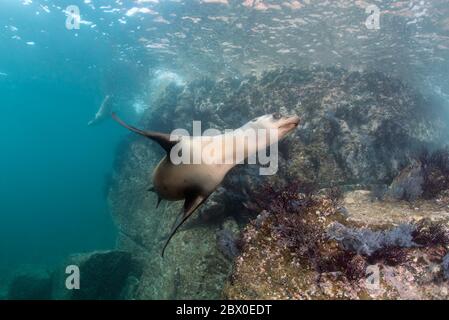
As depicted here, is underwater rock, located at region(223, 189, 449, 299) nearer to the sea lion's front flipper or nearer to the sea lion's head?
the sea lion's front flipper

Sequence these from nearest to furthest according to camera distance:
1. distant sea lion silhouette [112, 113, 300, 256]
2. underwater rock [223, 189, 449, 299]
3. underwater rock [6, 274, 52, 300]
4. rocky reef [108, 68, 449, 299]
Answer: distant sea lion silhouette [112, 113, 300, 256] → underwater rock [223, 189, 449, 299] → rocky reef [108, 68, 449, 299] → underwater rock [6, 274, 52, 300]

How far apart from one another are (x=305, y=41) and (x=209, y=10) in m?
5.20

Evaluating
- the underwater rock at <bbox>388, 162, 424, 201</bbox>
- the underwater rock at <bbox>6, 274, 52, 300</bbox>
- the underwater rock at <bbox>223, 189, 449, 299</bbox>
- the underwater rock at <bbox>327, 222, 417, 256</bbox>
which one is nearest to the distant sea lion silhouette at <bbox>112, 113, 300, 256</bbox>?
the underwater rock at <bbox>223, 189, 449, 299</bbox>

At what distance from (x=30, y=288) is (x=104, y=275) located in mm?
8606

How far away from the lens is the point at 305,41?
16.2 m

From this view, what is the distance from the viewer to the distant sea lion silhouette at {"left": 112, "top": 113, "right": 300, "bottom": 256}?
3666 millimetres

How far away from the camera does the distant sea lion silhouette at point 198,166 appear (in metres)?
3.67

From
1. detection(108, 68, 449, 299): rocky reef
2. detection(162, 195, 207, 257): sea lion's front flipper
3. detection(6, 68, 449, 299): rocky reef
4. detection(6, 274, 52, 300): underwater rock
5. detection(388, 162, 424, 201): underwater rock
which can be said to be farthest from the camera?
detection(6, 274, 52, 300): underwater rock

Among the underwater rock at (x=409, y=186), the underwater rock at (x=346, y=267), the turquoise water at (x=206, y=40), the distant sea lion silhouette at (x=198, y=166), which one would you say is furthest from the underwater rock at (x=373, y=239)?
the turquoise water at (x=206, y=40)

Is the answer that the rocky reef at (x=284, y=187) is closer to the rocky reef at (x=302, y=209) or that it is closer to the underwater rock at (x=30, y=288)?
the rocky reef at (x=302, y=209)

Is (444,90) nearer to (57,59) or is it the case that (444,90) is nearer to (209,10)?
(209,10)

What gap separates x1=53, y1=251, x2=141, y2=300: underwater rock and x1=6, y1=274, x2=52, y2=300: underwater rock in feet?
20.1

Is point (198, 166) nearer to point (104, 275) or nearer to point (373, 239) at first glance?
point (373, 239)

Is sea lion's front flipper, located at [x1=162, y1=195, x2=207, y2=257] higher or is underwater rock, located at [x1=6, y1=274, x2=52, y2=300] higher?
sea lion's front flipper, located at [x1=162, y1=195, x2=207, y2=257]
